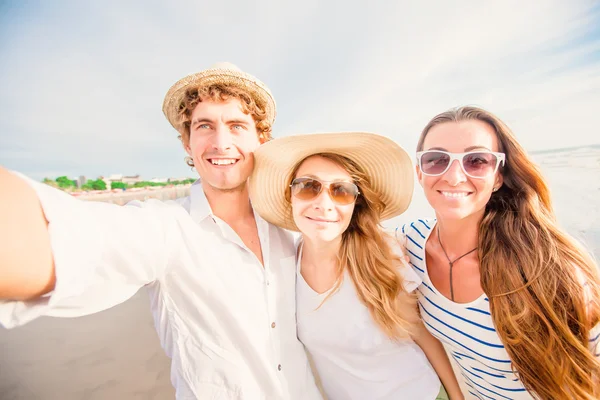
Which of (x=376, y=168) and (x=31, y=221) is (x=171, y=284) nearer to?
(x=31, y=221)

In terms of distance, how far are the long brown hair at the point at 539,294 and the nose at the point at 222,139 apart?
1783 millimetres

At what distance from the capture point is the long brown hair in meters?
1.55

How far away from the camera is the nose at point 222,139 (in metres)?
1.85

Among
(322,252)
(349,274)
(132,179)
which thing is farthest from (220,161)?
(132,179)

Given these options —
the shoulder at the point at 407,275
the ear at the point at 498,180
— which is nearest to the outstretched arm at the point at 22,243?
the shoulder at the point at 407,275

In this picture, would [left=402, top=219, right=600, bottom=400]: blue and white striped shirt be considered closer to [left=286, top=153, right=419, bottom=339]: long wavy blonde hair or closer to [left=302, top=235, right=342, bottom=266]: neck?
[left=286, top=153, right=419, bottom=339]: long wavy blonde hair

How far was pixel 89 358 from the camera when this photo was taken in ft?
12.1

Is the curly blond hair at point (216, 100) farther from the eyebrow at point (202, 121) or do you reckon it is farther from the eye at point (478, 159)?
the eye at point (478, 159)

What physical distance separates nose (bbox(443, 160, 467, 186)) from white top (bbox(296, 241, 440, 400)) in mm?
761

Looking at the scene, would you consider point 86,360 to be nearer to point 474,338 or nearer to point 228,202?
point 228,202

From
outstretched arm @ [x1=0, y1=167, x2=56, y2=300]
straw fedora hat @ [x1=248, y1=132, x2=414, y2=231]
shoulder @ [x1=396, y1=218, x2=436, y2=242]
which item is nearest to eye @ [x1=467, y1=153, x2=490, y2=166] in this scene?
straw fedora hat @ [x1=248, y1=132, x2=414, y2=231]

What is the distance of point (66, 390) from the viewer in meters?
3.26

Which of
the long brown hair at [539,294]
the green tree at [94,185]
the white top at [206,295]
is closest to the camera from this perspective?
the white top at [206,295]

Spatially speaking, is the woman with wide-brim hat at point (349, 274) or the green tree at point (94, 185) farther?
the green tree at point (94, 185)
